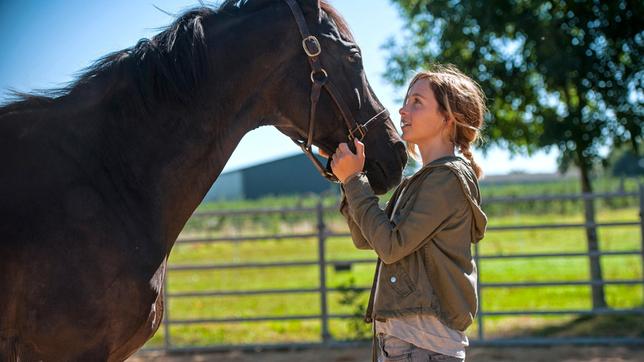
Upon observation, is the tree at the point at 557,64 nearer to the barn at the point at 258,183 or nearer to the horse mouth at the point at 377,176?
the horse mouth at the point at 377,176

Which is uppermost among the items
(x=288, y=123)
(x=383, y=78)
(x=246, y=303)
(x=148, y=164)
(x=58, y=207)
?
(x=383, y=78)

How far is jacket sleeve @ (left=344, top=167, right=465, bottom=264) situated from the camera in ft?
6.31

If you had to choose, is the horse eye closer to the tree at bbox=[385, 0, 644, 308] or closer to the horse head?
the horse head

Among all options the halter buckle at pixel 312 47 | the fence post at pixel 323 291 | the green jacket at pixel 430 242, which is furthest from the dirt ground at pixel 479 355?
the halter buckle at pixel 312 47

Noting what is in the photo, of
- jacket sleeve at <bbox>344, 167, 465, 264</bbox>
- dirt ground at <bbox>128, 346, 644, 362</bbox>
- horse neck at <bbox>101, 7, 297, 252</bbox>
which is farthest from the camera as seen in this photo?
dirt ground at <bbox>128, 346, 644, 362</bbox>

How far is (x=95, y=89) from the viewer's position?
2.03m

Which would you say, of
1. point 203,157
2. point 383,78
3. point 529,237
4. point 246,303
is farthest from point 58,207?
point 529,237

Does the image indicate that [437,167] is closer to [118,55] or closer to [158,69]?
[158,69]

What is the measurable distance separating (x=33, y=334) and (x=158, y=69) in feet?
2.89

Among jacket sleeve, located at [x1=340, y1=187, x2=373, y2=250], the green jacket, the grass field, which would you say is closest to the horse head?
jacket sleeve, located at [x1=340, y1=187, x2=373, y2=250]

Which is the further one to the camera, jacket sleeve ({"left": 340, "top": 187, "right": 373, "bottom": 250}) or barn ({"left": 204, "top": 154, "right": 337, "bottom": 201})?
barn ({"left": 204, "top": 154, "right": 337, "bottom": 201})

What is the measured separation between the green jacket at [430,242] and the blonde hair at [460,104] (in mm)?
147

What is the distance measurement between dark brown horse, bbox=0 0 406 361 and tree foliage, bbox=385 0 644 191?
508cm

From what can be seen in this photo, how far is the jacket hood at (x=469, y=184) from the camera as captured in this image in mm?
1961
